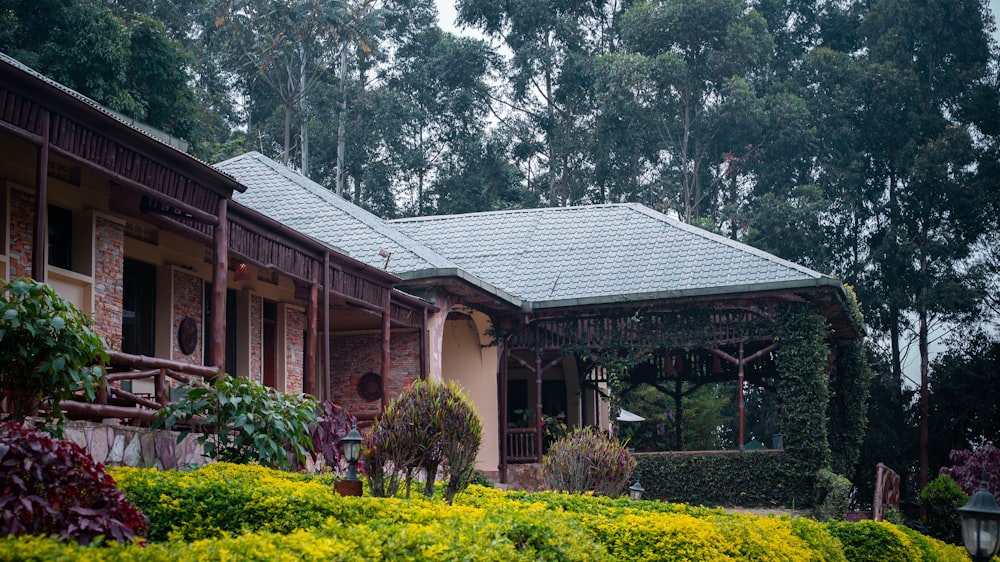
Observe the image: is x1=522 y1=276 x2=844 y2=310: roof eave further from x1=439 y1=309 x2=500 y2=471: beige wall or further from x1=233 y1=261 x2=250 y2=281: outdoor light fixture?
x1=233 y1=261 x2=250 y2=281: outdoor light fixture

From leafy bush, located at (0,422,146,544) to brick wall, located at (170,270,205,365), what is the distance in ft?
29.1

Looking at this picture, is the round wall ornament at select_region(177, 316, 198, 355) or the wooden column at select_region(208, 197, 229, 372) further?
the round wall ornament at select_region(177, 316, 198, 355)

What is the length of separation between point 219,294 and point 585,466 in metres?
4.79

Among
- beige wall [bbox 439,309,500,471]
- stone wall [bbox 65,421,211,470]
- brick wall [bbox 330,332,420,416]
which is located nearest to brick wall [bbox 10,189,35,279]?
stone wall [bbox 65,421,211,470]

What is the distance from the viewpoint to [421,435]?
9.31 metres

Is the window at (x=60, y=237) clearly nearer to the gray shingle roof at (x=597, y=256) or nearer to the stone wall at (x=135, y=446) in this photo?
the stone wall at (x=135, y=446)

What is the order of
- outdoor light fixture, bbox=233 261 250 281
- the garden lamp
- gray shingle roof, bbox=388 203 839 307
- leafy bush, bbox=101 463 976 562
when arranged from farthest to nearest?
gray shingle roof, bbox=388 203 839 307
outdoor light fixture, bbox=233 261 250 281
the garden lamp
leafy bush, bbox=101 463 976 562

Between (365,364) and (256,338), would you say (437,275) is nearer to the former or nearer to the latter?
(365,364)

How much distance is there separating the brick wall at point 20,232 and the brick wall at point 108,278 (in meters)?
0.94

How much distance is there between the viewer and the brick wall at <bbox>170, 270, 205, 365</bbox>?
14.4 meters

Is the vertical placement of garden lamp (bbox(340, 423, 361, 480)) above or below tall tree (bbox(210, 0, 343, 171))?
below

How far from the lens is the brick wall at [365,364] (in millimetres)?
18188

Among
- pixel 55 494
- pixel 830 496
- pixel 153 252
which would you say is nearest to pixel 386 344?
pixel 153 252

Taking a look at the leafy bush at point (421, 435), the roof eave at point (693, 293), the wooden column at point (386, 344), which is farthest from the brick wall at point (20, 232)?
the roof eave at point (693, 293)
